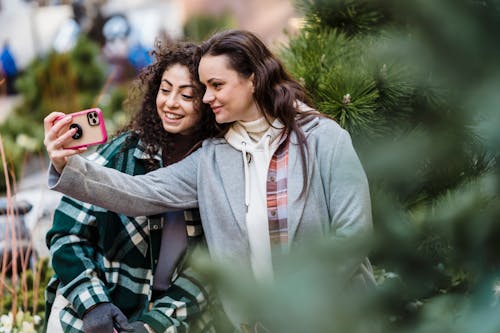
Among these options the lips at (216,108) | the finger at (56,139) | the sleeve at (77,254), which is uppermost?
the lips at (216,108)

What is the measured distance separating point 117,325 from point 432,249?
1702 mm

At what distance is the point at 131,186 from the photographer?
2.12 m

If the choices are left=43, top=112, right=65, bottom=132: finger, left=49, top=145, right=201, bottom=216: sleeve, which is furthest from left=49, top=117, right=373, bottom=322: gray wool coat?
left=43, top=112, right=65, bottom=132: finger

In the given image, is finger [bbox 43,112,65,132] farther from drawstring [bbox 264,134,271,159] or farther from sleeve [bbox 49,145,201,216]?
drawstring [bbox 264,134,271,159]

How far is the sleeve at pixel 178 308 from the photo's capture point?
2193mm

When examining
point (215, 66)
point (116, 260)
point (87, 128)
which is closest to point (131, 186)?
point (87, 128)

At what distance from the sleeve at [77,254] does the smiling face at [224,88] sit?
523 millimetres

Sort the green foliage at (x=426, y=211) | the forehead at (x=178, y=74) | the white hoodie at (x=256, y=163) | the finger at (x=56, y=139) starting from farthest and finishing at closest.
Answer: the forehead at (x=178, y=74)
the white hoodie at (x=256, y=163)
the finger at (x=56, y=139)
the green foliage at (x=426, y=211)

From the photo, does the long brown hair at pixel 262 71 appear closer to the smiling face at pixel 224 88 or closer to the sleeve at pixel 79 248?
the smiling face at pixel 224 88

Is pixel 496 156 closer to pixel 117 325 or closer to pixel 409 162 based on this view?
pixel 409 162

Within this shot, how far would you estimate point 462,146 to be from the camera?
0.56m

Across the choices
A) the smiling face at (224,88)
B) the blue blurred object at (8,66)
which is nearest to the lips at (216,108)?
the smiling face at (224,88)

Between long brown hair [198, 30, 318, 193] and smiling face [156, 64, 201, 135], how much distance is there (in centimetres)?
12

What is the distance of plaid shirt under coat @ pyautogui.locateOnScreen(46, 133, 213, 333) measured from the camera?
2232mm
